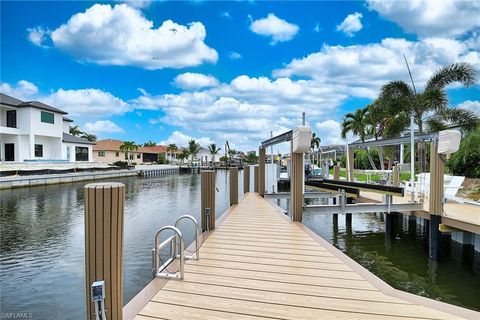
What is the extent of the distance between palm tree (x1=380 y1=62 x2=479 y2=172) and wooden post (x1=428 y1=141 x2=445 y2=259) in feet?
37.2

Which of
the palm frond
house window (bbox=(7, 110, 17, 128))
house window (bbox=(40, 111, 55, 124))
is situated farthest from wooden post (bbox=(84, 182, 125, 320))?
house window (bbox=(7, 110, 17, 128))

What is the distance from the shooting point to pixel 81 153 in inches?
1588

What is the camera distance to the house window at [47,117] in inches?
1287

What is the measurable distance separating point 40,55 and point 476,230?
34648 mm

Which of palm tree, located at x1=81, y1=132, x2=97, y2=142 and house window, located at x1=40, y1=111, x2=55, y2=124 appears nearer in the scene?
house window, located at x1=40, y1=111, x2=55, y2=124

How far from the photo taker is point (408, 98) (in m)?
18.5

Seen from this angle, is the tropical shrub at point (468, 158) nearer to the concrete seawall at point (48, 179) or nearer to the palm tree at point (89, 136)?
the concrete seawall at point (48, 179)

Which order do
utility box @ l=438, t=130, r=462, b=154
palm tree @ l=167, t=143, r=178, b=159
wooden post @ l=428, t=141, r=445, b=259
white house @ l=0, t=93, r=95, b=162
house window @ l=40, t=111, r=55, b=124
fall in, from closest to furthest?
utility box @ l=438, t=130, r=462, b=154 < wooden post @ l=428, t=141, r=445, b=259 < white house @ l=0, t=93, r=95, b=162 < house window @ l=40, t=111, r=55, b=124 < palm tree @ l=167, t=143, r=178, b=159

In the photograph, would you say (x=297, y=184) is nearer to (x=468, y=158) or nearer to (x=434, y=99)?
(x=434, y=99)

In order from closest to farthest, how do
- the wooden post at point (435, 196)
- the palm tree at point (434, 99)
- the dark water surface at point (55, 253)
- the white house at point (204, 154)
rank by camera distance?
1. the dark water surface at point (55, 253)
2. the wooden post at point (435, 196)
3. the palm tree at point (434, 99)
4. the white house at point (204, 154)

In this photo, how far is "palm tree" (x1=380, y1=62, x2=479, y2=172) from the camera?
54.0 ft

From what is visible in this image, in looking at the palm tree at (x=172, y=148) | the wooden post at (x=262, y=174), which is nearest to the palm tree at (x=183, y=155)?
the palm tree at (x=172, y=148)

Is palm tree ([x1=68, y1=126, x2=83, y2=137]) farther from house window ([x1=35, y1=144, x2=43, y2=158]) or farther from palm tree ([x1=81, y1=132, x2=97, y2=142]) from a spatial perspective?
house window ([x1=35, y1=144, x2=43, y2=158])

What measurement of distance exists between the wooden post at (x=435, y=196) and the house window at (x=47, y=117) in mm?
35768
